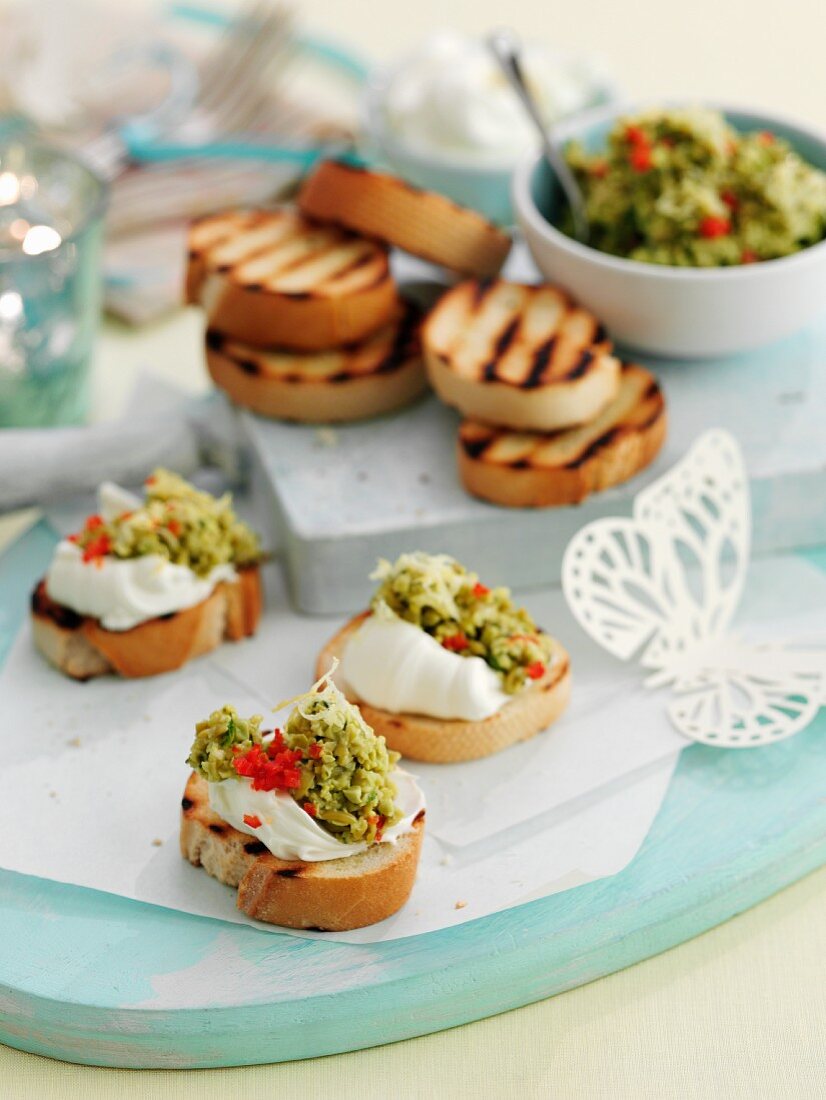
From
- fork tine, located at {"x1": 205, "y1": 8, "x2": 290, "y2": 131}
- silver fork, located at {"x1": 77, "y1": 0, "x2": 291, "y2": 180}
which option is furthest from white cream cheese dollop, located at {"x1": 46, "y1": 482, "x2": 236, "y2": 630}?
fork tine, located at {"x1": 205, "y1": 8, "x2": 290, "y2": 131}

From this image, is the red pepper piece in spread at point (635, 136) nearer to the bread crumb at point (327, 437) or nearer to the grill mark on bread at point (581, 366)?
the grill mark on bread at point (581, 366)

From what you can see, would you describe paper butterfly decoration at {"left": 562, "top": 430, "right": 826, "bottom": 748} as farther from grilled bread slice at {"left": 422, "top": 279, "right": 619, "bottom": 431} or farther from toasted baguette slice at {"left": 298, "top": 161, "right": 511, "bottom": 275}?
toasted baguette slice at {"left": 298, "top": 161, "right": 511, "bottom": 275}

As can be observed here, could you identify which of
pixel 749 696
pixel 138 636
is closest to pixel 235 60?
pixel 138 636

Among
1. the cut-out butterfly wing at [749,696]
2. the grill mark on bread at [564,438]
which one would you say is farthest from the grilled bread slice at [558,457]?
the cut-out butterfly wing at [749,696]

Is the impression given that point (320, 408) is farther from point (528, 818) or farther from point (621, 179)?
point (528, 818)

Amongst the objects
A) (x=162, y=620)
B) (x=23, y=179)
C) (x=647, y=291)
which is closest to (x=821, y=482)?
(x=647, y=291)

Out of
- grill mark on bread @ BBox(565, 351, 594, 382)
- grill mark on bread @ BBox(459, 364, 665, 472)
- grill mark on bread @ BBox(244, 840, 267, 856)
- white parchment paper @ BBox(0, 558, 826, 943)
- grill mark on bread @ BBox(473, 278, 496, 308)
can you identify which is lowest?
white parchment paper @ BBox(0, 558, 826, 943)
